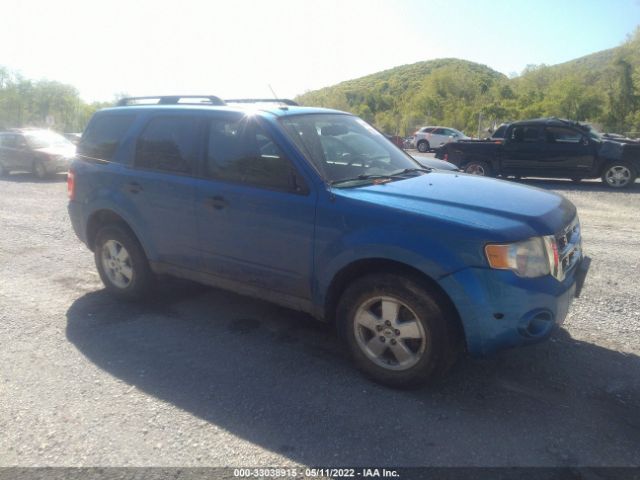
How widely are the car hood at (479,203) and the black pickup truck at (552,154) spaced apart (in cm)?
1077

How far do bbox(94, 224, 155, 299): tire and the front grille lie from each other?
11.4 ft

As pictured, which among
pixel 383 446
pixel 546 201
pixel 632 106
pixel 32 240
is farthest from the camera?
pixel 632 106

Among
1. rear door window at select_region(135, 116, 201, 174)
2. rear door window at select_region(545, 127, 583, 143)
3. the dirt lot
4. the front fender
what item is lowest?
the dirt lot

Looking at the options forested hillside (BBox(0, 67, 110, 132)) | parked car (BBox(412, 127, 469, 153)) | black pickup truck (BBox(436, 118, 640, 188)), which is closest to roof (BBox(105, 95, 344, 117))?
black pickup truck (BBox(436, 118, 640, 188))

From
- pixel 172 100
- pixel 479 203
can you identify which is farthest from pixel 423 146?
pixel 479 203

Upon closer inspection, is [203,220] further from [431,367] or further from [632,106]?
[632,106]

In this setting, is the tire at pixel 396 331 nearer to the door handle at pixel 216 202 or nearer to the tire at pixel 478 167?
the door handle at pixel 216 202

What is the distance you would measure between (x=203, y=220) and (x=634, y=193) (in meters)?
12.0

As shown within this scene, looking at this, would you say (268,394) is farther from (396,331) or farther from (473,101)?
(473,101)

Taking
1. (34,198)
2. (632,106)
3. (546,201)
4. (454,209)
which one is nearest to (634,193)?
(546,201)

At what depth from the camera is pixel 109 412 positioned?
10.5 ft

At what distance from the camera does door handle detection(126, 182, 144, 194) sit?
459 cm

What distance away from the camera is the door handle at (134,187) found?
15.1 ft

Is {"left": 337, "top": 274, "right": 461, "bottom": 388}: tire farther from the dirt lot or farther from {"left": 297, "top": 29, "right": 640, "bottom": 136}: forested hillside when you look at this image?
{"left": 297, "top": 29, "right": 640, "bottom": 136}: forested hillside
